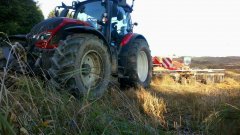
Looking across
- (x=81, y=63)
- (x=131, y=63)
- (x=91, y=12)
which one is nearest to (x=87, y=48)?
(x=81, y=63)

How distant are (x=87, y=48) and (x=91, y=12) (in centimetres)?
198

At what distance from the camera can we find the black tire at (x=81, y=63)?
16.1ft

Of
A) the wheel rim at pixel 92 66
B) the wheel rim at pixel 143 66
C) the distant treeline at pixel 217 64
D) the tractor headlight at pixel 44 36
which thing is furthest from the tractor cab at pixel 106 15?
the distant treeline at pixel 217 64

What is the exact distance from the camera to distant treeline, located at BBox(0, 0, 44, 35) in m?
17.1

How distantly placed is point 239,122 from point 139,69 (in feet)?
18.9

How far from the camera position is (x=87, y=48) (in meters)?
5.65

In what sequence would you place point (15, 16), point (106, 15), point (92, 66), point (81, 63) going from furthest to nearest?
point (15, 16) → point (106, 15) → point (92, 66) → point (81, 63)

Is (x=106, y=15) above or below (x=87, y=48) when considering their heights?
above

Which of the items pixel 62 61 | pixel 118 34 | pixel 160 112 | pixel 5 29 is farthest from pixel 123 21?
pixel 5 29

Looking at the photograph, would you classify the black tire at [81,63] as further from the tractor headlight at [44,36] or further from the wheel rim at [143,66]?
the wheel rim at [143,66]

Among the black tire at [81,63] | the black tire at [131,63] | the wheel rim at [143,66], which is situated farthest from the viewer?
the wheel rim at [143,66]

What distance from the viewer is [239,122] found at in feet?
9.33

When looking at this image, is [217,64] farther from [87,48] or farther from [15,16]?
[87,48]

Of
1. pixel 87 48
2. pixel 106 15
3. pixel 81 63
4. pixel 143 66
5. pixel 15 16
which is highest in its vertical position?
pixel 15 16
